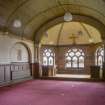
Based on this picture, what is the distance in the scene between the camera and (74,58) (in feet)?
60.8

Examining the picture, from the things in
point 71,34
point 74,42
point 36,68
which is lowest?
point 36,68

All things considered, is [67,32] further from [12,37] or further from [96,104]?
[96,104]

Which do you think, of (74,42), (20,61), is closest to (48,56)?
(74,42)

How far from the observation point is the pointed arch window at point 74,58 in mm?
18219

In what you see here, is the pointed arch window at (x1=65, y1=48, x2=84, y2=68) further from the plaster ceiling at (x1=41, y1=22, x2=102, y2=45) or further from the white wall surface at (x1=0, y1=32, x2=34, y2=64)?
the white wall surface at (x1=0, y1=32, x2=34, y2=64)

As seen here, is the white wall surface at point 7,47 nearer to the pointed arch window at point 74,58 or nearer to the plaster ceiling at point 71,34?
the plaster ceiling at point 71,34

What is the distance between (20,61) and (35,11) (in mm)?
3689

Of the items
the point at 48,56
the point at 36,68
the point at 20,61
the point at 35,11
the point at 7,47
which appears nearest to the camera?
the point at 7,47

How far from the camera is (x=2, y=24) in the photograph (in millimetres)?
10477

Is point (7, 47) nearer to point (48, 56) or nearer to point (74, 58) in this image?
point (48, 56)

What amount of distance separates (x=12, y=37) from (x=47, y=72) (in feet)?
15.5

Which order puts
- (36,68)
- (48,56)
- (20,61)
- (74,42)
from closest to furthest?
(20,61) < (36,68) < (74,42) < (48,56)

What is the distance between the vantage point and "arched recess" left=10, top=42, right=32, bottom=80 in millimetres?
11991

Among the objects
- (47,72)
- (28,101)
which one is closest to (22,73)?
(47,72)
